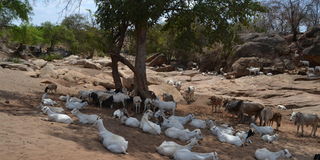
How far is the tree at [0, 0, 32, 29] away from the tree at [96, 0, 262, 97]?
3341mm

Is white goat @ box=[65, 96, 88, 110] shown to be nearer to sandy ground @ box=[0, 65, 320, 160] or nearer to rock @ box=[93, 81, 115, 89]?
sandy ground @ box=[0, 65, 320, 160]

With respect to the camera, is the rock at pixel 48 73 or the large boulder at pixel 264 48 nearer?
the rock at pixel 48 73

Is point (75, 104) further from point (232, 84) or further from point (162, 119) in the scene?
point (232, 84)

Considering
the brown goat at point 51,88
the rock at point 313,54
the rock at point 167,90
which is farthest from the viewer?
the rock at point 313,54

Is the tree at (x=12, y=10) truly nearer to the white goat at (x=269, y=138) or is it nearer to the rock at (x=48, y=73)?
the rock at (x=48, y=73)

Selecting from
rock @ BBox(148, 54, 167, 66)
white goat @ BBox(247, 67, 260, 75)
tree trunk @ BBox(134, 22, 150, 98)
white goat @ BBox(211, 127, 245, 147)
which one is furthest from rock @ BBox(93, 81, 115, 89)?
rock @ BBox(148, 54, 167, 66)

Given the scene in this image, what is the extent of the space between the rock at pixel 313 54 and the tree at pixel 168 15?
16645 mm

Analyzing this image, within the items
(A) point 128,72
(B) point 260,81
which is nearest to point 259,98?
(B) point 260,81

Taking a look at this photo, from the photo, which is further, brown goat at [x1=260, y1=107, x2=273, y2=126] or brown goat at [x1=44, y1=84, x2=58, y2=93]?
brown goat at [x1=44, y1=84, x2=58, y2=93]

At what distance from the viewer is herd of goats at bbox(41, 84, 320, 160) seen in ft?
25.5

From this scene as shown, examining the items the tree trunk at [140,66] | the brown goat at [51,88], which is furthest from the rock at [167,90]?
the brown goat at [51,88]

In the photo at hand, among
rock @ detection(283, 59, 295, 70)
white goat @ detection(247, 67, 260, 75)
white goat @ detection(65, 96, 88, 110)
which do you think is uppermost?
rock @ detection(283, 59, 295, 70)

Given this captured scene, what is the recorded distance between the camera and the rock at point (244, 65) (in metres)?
31.0

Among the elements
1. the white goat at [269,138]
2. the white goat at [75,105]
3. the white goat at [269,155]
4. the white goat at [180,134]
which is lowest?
the white goat at [269,138]
